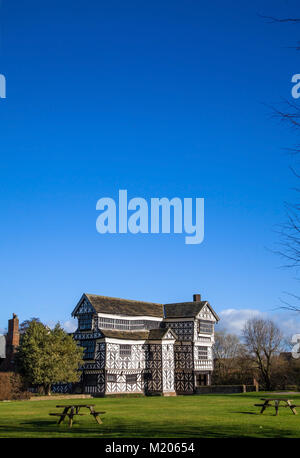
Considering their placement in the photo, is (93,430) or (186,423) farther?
(186,423)

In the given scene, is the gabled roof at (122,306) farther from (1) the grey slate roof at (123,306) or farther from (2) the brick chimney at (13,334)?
(2) the brick chimney at (13,334)

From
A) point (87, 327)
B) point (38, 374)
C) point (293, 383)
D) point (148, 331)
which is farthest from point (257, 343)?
point (38, 374)

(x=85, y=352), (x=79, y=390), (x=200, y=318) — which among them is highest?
(x=200, y=318)

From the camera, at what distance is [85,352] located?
56531 millimetres

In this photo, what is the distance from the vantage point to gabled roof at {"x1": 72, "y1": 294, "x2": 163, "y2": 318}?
5788 centimetres

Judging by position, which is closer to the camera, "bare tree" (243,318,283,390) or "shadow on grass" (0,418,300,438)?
"shadow on grass" (0,418,300,438)

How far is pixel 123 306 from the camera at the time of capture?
2408 inches

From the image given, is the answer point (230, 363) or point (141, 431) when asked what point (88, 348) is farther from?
point (141, 431)

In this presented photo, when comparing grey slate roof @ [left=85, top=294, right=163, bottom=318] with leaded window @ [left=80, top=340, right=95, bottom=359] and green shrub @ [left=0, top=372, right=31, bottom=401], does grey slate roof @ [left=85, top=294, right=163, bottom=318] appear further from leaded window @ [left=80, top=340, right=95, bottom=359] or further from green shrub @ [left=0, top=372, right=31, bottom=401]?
green shrub @ [left=0, top=372, right=31, bottom=401]

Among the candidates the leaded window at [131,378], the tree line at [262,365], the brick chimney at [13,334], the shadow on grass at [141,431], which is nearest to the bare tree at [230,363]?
the tree line at [262,365]

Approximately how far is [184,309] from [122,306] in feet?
28.2

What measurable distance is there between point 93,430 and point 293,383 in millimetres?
54445

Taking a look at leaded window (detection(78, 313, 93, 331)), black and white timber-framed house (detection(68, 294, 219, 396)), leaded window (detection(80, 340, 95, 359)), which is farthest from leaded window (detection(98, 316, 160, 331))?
leaded window (detection(80, 340, 95, 359))

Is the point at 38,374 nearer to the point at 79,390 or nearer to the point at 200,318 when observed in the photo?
the point at 79,390
